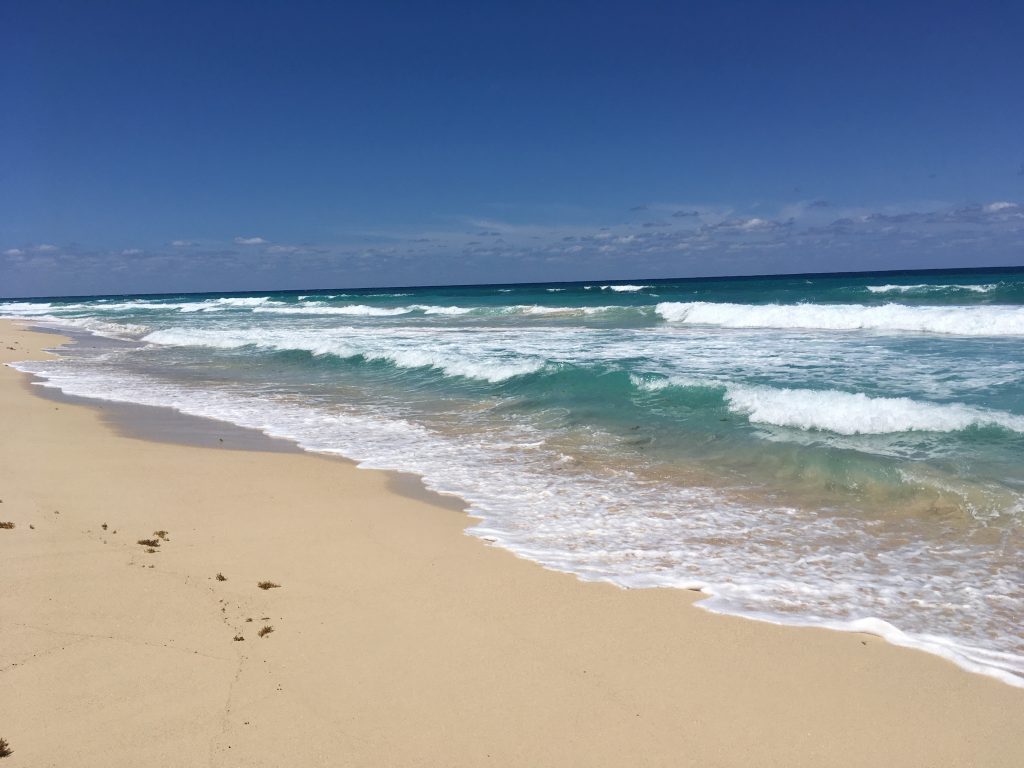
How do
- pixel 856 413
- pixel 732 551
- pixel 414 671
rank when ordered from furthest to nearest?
1. pixel 856 413
2. pixel 732 551
3. pixel 414 671

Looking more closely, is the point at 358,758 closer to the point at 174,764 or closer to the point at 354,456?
the point at 174,764

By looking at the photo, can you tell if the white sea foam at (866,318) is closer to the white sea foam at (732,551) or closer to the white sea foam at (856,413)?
the white sea foam at (856,413)

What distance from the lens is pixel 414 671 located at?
3867mm

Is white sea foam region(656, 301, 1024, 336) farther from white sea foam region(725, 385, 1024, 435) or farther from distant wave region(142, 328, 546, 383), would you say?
white sea foam region(725, 385, 1024, 435)

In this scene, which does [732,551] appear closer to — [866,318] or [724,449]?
[724,449]

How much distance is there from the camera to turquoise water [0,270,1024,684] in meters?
5.12

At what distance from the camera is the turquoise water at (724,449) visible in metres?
5.12

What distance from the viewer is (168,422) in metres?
11.8

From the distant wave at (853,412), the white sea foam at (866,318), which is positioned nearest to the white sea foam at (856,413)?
the distant wave at (853,412)

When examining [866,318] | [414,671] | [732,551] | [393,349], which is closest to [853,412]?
[732,551]

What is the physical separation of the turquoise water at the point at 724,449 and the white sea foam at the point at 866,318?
31cm

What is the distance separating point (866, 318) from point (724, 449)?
20.8 meters

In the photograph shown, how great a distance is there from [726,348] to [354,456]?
13174mm

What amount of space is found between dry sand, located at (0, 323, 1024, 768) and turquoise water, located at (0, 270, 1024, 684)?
541mm
